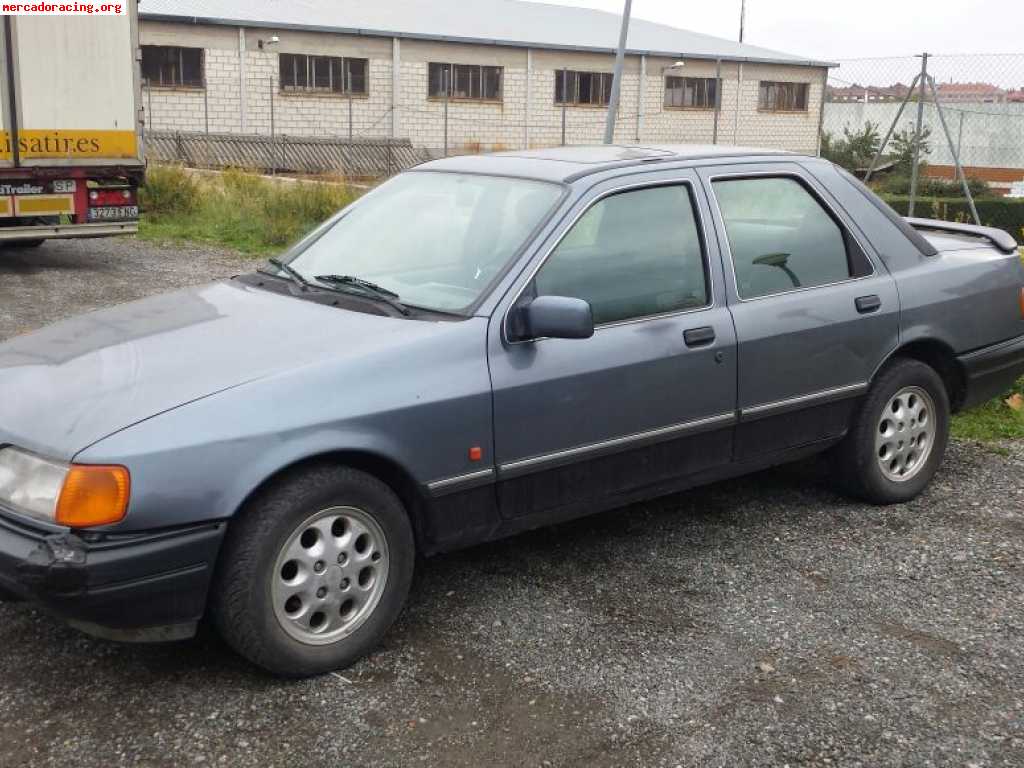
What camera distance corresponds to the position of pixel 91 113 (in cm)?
1271

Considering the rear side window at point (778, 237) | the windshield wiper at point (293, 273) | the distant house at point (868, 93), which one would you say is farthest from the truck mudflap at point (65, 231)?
the distant house at point (868, 93)

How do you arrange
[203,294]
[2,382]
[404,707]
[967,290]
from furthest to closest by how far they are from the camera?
[967,290] → [203,294] → [2,382] → [404,707]

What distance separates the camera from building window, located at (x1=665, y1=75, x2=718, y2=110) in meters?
43.0

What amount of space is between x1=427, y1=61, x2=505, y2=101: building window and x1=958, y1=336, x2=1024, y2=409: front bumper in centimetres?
3427

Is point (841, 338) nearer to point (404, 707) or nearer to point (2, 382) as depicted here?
point (404, 707)

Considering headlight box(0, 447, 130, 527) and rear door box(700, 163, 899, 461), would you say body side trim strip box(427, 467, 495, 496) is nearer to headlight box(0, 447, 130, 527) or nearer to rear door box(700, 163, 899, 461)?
headlight box(0, 447, 130, 527)

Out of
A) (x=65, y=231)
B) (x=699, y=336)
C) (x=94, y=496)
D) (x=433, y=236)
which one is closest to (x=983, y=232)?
(x=699, y=336)

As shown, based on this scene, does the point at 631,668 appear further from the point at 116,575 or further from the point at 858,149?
the point at 858,149

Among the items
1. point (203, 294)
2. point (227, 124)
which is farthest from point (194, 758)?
point (227, 124)

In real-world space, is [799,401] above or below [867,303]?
below

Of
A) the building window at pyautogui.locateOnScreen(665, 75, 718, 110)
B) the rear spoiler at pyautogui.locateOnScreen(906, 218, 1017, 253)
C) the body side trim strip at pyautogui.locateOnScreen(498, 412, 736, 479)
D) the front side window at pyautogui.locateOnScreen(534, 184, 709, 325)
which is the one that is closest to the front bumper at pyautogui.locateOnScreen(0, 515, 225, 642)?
the body side trim strip at pyautogui.locateOnScreen(498, 412, 736, 479)

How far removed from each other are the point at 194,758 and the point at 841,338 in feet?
10.3

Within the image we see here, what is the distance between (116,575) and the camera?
3281 mm

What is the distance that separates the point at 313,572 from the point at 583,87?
129 ft
